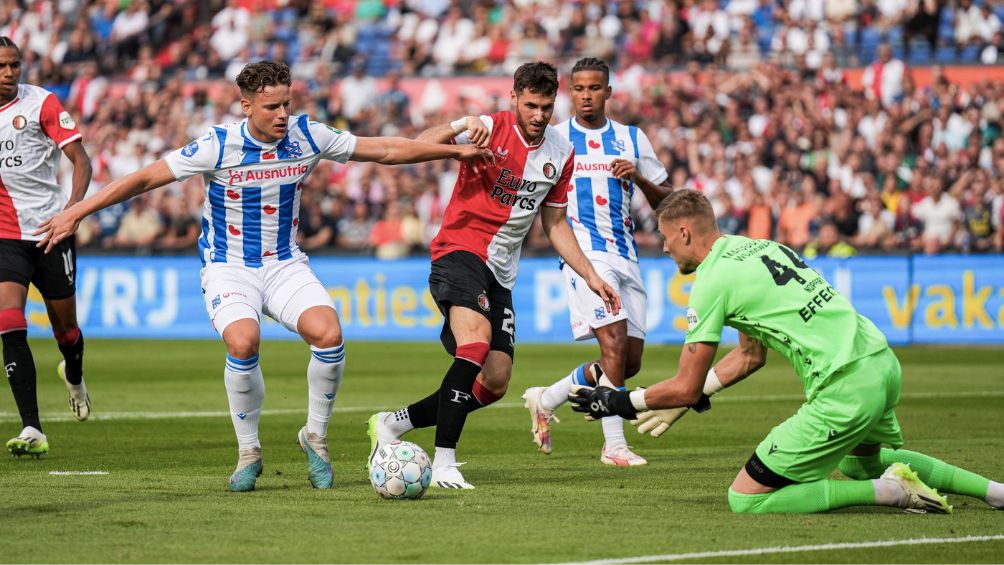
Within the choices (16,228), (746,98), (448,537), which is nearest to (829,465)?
(448,537)

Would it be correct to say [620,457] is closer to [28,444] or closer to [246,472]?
[246,472]

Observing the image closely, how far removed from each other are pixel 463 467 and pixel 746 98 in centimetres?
1687

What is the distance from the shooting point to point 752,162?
24000 millimetres

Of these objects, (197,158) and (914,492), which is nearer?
(914,492)

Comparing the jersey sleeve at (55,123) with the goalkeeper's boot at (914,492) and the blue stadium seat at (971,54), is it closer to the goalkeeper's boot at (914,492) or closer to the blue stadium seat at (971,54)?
the goalkeeper's boot at (914,492)

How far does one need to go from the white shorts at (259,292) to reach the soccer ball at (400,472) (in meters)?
1.09

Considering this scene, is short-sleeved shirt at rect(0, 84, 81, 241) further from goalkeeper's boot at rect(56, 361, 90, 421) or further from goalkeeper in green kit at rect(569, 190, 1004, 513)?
goalkeeper in green kit at rect(569, 190, 1004, 513)

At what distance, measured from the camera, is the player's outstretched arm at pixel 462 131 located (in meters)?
8.79

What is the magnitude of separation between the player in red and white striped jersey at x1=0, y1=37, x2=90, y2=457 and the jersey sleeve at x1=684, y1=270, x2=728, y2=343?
4.90 metres

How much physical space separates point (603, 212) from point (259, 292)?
323cm

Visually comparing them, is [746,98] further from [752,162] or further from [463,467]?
[463,467]

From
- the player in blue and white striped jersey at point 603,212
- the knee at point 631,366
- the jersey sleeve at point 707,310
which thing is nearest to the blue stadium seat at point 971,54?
the player in blue and white striped jersey at point 603,212

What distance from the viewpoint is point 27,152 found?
10.8 m

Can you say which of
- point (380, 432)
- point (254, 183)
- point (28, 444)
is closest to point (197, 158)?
point (254, 183)
